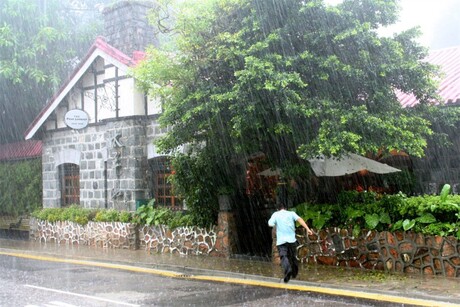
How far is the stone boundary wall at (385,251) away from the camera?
10.8 meters

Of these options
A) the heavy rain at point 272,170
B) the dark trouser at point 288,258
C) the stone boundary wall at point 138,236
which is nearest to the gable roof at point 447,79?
the heavy rain at point 272,170

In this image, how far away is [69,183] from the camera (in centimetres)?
2109

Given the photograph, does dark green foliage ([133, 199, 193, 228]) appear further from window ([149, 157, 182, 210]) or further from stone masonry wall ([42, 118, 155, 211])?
stone masonry wall ([42, 118, 155, 211])

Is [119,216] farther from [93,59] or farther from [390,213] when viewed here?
[390,213]

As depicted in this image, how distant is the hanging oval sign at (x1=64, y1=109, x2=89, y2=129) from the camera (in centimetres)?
1830

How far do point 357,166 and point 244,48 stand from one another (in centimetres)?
388

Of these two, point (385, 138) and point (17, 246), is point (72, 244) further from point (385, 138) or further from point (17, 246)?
point (385, 138)

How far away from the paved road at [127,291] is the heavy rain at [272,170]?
53 millimetres

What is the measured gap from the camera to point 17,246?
62.2 feet

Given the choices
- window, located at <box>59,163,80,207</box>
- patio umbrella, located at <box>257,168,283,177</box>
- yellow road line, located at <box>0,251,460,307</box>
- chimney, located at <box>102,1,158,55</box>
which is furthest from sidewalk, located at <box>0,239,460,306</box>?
chimney, located at <box>102,1,158,55</box>

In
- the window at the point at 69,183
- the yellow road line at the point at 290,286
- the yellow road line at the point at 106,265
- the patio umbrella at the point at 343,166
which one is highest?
the window at the point at 69,183

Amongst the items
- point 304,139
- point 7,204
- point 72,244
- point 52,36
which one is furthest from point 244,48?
point 7,204

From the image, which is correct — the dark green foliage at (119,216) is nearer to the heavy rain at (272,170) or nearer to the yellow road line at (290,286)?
the heavy rain at (272,170)

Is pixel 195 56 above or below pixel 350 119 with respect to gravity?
above
